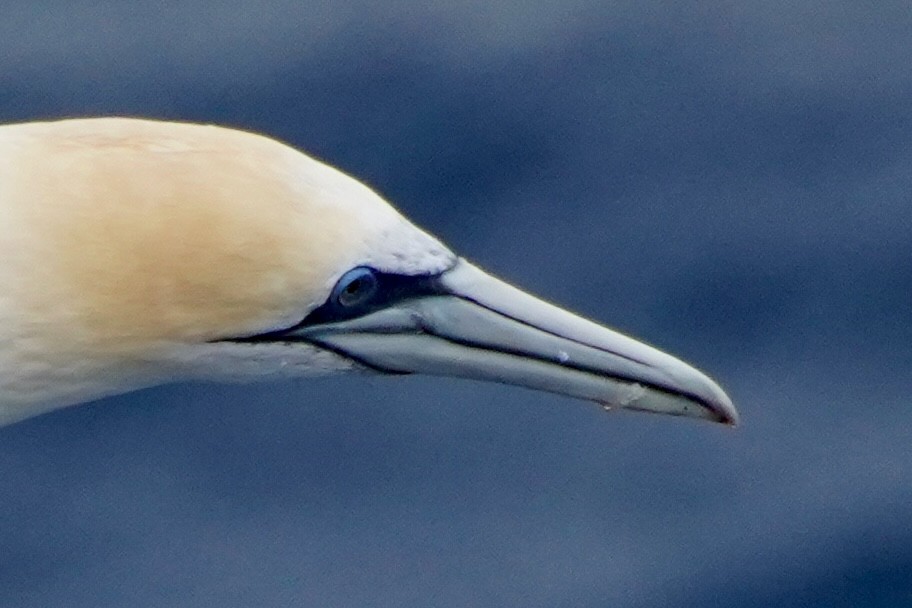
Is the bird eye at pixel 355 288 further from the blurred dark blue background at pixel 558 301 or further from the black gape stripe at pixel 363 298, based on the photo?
the blurred dark blue background at pixel 558 301

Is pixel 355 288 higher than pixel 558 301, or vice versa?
pixel 558 301

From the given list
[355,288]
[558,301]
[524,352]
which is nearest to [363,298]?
[355,288]

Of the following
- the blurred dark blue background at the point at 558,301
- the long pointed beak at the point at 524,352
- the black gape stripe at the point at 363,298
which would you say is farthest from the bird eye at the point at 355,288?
the blurred dark blue background at the point at 558,301

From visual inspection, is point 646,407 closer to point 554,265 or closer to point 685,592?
point 685,592

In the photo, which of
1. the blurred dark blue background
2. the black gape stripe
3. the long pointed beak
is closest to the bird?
the black gape stripe

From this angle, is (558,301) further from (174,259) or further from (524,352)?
(174,259)

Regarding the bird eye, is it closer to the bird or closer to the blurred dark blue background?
the bird
